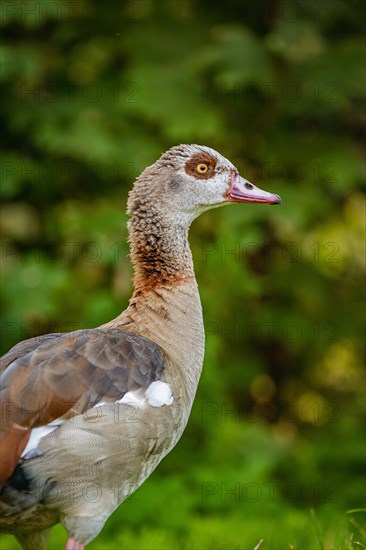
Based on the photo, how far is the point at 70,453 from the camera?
3512mm

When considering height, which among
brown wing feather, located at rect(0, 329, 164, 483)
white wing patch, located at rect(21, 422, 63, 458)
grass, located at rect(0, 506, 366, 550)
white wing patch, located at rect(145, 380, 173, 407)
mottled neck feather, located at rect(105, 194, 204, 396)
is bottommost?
grass, located at rect(0, 506, 366, 550)

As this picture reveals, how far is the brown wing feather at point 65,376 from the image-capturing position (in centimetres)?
346

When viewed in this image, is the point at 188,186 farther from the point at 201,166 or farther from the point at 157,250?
the point at 157,250

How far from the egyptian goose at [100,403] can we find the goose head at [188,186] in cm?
5

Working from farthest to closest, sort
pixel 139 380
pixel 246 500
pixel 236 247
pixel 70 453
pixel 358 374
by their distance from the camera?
pixel 358 374 → pixel 236 247 → pixel 246 500 → pixel 139 380 → pixel 70 453

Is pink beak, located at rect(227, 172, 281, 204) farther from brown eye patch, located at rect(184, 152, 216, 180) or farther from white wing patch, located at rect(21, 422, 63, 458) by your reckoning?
white wing patch, located at rect(21, 422, 63, 458)

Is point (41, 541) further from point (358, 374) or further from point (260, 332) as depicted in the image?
point (358, 374)

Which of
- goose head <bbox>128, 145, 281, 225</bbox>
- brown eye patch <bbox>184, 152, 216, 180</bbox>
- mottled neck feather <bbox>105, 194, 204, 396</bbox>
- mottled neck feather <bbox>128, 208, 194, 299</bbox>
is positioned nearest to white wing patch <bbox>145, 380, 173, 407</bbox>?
mottled neck feather <bbox>105, 194, 204, 396</bbox>

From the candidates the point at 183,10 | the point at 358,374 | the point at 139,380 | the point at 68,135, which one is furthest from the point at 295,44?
the point at 139,380

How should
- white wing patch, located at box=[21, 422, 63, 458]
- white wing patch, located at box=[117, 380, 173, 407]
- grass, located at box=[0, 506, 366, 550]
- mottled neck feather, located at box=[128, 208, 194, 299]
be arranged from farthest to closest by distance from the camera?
grass, located at box=[0, 506, 366, 550], mottled neck feather, located at box=[128, 208, 194, 299], white wing patch, located at box=[117, 380, 173, 407], white wing patch, located at box=[21, 422, 63, 458]

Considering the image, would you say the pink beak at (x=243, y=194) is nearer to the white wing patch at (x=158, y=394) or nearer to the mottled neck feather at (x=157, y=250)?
the mottled neck feather at (x=157, y=250)

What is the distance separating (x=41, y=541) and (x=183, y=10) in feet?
17.7

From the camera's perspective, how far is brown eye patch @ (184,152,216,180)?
4.51 metres

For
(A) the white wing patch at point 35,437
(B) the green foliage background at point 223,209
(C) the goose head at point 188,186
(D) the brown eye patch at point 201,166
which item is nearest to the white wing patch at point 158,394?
(A) the white wing patch at point 35,437
